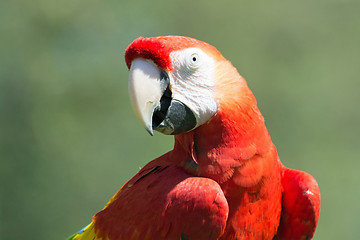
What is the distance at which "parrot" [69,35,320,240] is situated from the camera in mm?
1084

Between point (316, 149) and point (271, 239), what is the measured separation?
2312 mm

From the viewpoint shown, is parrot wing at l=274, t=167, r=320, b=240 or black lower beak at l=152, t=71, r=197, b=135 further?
parrot wing at l=274, t=167, r=320, b=240

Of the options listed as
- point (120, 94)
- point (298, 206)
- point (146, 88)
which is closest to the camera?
point (146, 88)

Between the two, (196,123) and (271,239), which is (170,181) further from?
(271,239)

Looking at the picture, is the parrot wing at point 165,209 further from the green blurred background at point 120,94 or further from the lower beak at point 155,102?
the green blurred background at point 120,94

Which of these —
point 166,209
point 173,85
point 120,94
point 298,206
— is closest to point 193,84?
point 173,85

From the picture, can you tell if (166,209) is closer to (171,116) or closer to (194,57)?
(171,116)

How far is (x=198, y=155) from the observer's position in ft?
3.81

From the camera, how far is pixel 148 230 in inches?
45.1

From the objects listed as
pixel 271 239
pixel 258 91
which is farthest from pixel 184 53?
pixel 258 91

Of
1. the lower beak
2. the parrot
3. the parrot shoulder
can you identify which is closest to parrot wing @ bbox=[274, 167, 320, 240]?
the parrot

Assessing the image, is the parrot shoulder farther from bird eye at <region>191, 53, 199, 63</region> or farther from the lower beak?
bird eye at <region>191, 53, 199, 63</region>

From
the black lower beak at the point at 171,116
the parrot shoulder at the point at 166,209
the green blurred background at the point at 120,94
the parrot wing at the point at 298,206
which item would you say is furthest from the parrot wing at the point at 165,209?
the green blurred background at the point at 120,94

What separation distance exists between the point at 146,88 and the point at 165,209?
0.33 m
